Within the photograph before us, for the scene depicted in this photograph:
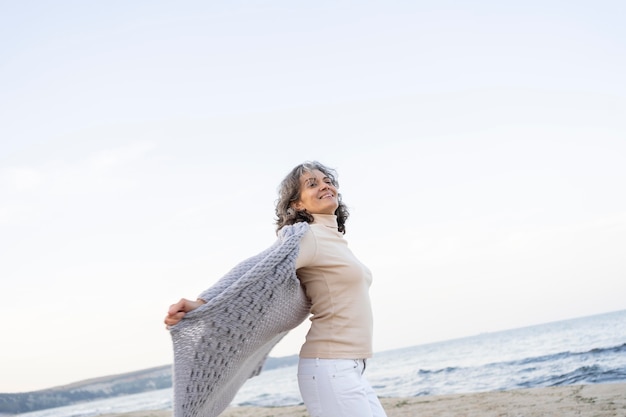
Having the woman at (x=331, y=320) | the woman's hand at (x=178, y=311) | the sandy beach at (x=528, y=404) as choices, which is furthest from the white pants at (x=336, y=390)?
the sandy beach at (x=528, y=404)

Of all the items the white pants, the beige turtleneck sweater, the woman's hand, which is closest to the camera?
the woman's hand

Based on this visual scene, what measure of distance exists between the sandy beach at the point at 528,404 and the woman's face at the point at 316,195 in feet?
12.6

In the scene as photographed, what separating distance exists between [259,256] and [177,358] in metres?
0.53

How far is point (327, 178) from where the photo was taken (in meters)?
2.91

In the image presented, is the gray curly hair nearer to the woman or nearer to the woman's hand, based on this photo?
the woman

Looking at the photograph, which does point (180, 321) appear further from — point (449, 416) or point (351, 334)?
point (449, 416)

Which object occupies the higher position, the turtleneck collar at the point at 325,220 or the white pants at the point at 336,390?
the turtleneck collar at the point at 325,220

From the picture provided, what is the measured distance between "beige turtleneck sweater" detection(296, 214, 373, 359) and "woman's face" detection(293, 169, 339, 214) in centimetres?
19

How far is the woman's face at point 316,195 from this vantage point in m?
2.79

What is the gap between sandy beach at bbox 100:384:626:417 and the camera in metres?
5.55

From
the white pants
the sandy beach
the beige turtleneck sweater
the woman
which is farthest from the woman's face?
the sandy beach

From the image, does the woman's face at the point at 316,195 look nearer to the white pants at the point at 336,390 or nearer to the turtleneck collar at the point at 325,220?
the turtleneck collar at the point at 325,220

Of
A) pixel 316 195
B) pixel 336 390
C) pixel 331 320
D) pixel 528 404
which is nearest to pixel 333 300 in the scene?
pixel 331 320

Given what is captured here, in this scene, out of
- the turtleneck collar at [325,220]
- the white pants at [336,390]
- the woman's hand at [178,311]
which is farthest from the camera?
the turtleneck collar at [325,220]
